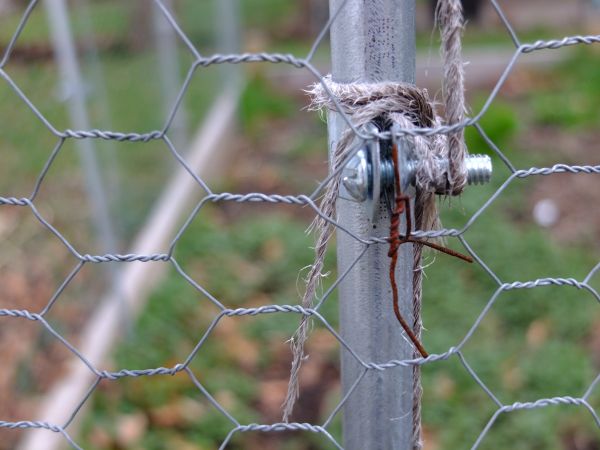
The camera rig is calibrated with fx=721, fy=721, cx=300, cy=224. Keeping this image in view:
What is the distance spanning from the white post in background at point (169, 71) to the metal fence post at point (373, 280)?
3.04 m

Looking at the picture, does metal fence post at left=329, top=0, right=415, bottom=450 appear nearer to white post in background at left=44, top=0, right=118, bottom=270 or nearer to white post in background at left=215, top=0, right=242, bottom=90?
white post in background at left=44, top=0, right=118, bottom=270

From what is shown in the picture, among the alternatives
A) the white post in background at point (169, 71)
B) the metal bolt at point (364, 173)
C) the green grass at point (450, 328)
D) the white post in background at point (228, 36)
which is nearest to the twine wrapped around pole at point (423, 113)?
the metal bolt at point (364, 173)

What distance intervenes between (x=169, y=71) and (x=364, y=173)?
10.8ft

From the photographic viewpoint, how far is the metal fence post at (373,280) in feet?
2.75

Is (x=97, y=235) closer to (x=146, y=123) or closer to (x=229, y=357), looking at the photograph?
(x=229, y=357)

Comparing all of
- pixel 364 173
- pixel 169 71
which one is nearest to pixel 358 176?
pixel 364 173

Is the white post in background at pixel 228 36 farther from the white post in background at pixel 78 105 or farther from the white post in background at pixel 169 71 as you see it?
the white post in background at pixel 78 105

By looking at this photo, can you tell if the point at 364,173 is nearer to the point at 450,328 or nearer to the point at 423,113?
the point at 423,113

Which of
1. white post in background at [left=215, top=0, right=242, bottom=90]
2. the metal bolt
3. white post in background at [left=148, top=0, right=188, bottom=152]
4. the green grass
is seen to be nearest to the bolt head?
the metal bolt

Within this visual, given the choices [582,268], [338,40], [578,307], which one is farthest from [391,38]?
[582,268]

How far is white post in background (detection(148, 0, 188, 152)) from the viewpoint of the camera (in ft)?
12.4

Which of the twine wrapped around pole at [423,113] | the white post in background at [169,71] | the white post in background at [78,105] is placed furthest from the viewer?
the white post in background at [169,71]

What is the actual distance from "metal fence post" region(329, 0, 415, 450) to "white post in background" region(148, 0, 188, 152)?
120 inches

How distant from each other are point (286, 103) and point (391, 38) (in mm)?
4434
